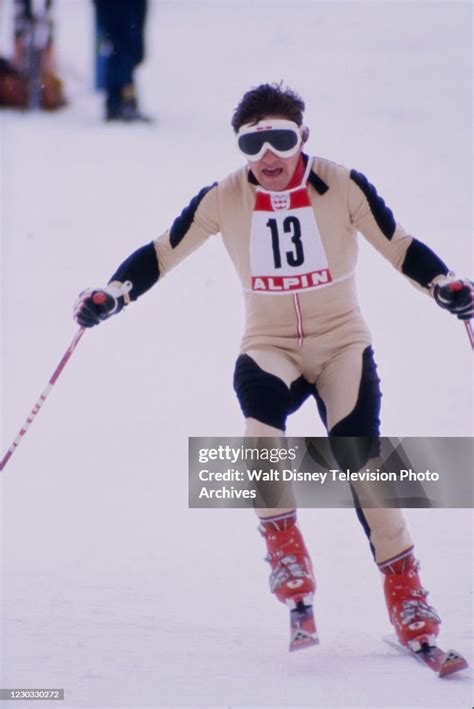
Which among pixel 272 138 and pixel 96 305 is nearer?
pixel 272 138

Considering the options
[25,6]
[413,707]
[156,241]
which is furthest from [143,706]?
[25,6]

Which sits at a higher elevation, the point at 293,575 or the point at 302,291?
the point at 302,291

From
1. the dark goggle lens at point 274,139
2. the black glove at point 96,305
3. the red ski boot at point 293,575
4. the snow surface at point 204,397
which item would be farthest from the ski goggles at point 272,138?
the red ski boot at point 293,575

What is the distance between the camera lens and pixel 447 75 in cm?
351

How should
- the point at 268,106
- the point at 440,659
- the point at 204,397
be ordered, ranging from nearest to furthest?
the point at 440,659 → the point at 268,106 → the point at 204,397

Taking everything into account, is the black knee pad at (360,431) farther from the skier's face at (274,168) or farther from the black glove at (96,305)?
the black glove at (96,305)

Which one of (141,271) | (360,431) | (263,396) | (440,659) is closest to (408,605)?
(440,659)

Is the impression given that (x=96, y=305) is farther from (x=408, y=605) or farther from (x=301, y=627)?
(x=408, y=605)

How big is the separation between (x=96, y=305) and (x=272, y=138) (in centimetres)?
51

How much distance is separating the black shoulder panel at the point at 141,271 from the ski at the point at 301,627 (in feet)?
2.38

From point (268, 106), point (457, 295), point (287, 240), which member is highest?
point (268, 106)

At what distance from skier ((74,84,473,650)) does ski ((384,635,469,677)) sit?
18 mm

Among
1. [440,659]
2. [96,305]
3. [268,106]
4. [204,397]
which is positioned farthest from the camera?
[204,397]

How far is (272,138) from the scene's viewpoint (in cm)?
261
